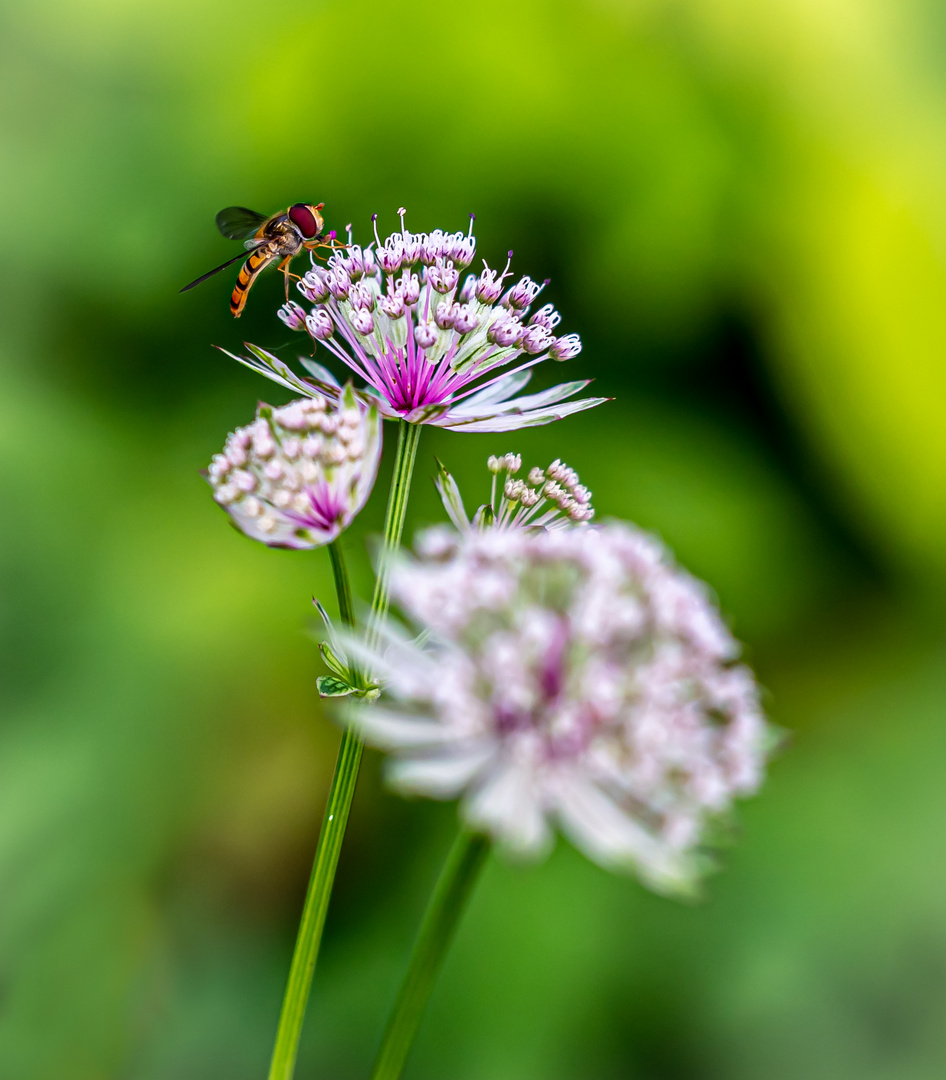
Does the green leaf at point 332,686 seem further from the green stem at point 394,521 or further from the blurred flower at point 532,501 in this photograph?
the blurred flower at point 532,501

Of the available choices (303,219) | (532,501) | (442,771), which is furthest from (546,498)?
(303,219)

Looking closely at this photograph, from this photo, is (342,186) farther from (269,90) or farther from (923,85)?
(923,85)

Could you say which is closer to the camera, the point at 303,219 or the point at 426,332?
the point at 426,332

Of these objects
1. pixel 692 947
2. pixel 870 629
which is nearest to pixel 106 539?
pixel 692 947

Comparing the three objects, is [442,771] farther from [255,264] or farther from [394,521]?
[255,264]

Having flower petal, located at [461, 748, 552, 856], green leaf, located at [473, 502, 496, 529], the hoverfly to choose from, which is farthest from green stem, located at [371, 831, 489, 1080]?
the hoverfly
